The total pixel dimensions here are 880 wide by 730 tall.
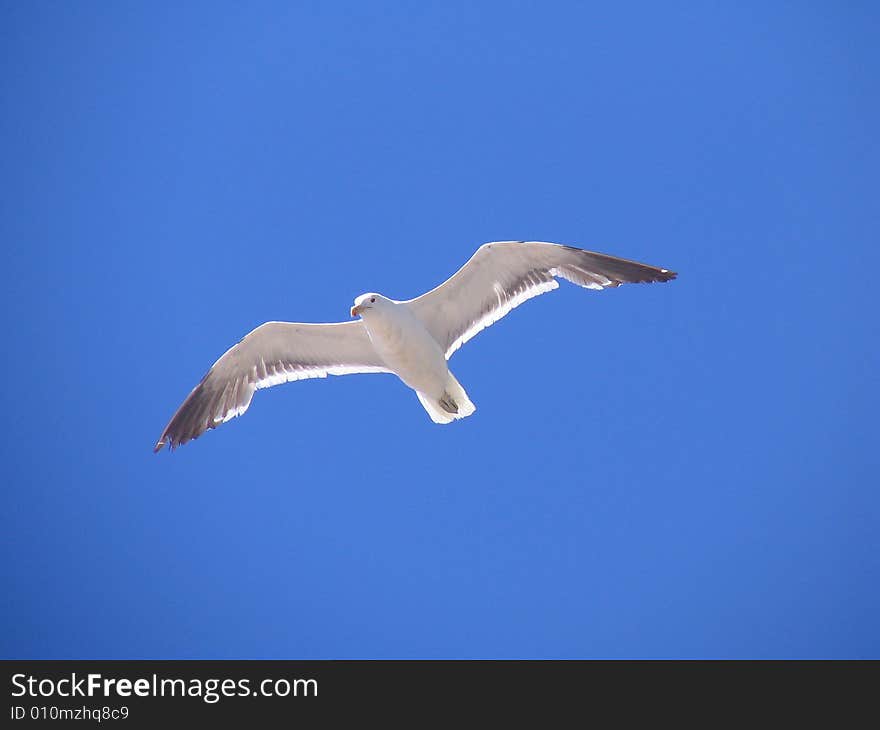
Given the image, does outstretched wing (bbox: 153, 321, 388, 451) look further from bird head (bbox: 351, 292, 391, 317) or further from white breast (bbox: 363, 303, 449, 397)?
bird head (bbox: 351, 292, 391, 317)

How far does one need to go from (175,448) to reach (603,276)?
180 inches

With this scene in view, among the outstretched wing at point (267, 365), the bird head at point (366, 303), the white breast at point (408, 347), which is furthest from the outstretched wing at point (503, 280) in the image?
the outstretched wing at point (267, 365)

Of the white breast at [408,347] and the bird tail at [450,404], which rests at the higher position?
the white breast at [408,347]

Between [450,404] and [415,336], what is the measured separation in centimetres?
78

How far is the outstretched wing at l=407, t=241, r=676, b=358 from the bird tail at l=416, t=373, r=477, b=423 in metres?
0.45

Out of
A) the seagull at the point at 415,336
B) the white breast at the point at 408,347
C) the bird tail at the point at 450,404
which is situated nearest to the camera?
the white breast at the point at 408,347

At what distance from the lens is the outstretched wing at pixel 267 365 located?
10.3 meters

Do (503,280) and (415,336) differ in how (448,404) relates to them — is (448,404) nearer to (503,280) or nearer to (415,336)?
(415,336)

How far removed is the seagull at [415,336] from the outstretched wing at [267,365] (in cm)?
1

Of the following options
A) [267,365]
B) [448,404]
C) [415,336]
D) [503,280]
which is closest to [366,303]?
[415,336]

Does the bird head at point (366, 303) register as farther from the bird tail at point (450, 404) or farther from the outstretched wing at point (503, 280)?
the bird tail at point (450, 404)

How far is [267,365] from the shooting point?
1052 centimetres
